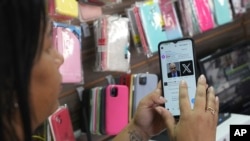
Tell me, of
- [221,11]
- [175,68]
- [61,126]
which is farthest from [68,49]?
[221,11]

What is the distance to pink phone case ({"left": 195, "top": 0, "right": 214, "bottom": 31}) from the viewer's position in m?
1.62

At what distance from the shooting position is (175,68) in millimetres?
1051

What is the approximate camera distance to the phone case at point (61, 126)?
3.78ft

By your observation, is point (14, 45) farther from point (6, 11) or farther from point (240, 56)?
point (240, 56)

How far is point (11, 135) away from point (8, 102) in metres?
0.05

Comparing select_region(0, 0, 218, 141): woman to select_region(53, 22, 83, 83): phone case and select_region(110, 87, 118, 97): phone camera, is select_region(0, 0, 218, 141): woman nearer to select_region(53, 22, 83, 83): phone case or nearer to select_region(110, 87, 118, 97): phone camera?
select_region(53, 22, 83, 83): phone case

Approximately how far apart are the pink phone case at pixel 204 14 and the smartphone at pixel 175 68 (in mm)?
589

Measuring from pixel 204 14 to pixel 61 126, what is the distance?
2.64 feet

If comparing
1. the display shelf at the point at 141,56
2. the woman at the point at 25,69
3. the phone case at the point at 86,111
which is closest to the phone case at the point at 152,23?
the display shelf at the point at 141,56

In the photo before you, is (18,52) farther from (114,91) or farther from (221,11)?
(221,11)

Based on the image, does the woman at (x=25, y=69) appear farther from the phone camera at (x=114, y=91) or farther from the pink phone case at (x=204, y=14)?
the pink phone case at (x=204, y=14)

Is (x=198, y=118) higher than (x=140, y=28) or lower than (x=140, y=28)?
lower

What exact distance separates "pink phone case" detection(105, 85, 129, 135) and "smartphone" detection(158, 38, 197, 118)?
0.30 meters

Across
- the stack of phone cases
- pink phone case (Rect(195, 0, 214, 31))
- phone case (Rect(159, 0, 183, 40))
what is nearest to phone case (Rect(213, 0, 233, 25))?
pink phone case (Rect(195, 0, 214, 31))
